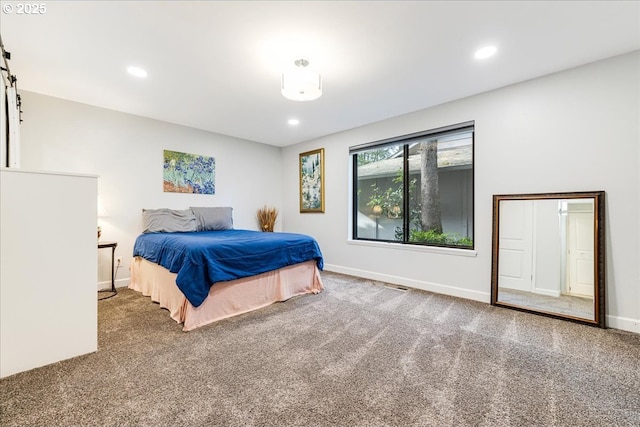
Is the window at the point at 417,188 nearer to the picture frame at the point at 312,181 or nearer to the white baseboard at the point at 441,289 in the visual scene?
the white baseboard at the point at 441,289

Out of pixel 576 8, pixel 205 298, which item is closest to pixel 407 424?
pixel 205 298

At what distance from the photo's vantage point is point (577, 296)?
259cm

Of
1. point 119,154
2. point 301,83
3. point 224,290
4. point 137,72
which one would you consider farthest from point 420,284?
point 119,154

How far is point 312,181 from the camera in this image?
5.13 metres

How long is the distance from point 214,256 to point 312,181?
292 centimetres

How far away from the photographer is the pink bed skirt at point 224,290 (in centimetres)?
252

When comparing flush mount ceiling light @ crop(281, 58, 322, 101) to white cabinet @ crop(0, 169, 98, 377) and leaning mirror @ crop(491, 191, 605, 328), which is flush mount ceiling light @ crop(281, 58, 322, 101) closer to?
white cabinet @ crop(0, 169, 98, 377)

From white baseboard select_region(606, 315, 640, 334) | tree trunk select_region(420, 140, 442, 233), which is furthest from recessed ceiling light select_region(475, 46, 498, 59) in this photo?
white baseboard select_region(606, 315, 640, 334)

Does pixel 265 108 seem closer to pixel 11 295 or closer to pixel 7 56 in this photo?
pixel 7 56

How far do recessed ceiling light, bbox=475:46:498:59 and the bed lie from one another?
2.61 metres

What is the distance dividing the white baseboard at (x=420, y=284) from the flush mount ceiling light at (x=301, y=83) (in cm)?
276

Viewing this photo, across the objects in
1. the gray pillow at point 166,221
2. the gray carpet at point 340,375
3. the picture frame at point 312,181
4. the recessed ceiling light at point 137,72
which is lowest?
the gray carpet at point 340,375

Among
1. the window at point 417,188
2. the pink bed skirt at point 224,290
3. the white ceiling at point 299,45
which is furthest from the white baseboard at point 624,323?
the pink bed skirt at point 224,290

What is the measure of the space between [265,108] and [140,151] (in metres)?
1.96
